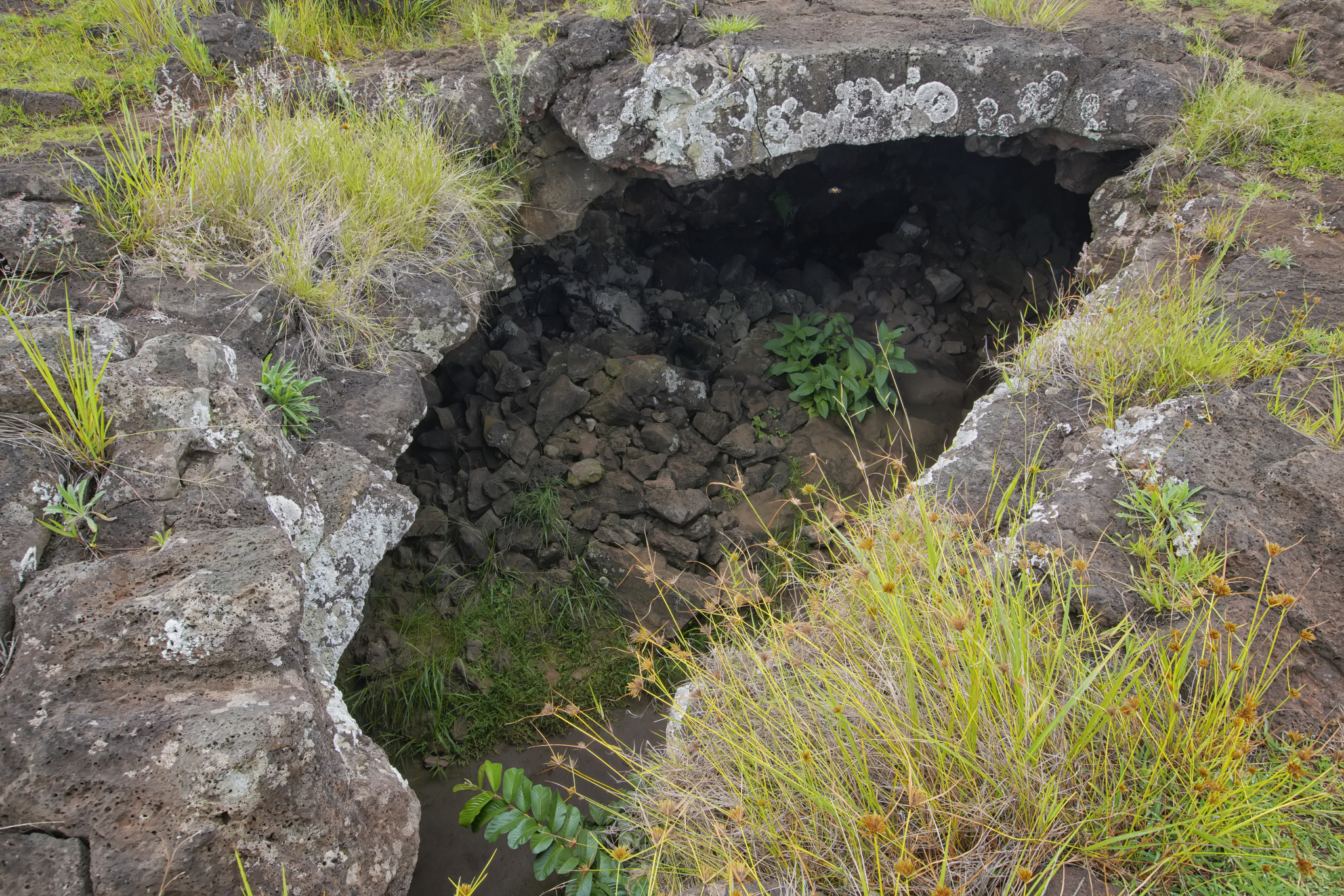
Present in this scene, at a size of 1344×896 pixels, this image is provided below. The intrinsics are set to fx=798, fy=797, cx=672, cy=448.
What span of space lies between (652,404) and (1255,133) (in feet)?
11.4

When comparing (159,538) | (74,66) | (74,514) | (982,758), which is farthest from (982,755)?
(74,66)

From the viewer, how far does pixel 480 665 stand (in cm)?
412

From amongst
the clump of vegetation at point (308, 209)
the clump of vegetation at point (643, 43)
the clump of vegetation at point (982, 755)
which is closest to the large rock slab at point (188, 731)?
the clump of vegetation at point (982, 755)

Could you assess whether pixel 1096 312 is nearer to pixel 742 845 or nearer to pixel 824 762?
pixel 824 762

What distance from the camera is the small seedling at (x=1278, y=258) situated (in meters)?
3.11

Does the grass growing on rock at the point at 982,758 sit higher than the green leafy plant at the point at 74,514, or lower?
lower

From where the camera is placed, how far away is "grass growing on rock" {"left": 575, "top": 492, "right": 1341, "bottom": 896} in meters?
1.48

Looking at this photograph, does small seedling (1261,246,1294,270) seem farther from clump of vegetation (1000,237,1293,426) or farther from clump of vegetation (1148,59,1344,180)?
clump of vegetation (1148,59,1344,180)

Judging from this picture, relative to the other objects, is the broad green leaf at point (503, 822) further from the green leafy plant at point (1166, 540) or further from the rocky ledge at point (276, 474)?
the green leafy plant at point (1166, 540)

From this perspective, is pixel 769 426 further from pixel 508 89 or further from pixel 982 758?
pixel 982 758

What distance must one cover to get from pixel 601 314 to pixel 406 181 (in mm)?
2222

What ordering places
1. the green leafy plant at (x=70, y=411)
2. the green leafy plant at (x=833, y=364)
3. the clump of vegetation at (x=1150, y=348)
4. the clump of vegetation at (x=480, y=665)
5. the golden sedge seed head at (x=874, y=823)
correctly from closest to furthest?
the golden sedge seed head at (x=874, y=823)
the green leafy plant at (x=70, y=411)
the clump of vegetation at (x=1150, y=348)
the clump of vegetation at (x=480, y=665)
the green leafy plant at (x=833, y=364)

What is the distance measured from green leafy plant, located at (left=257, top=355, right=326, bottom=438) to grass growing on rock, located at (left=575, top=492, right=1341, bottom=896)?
5.45 ft

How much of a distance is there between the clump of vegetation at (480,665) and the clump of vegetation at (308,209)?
1605mm
